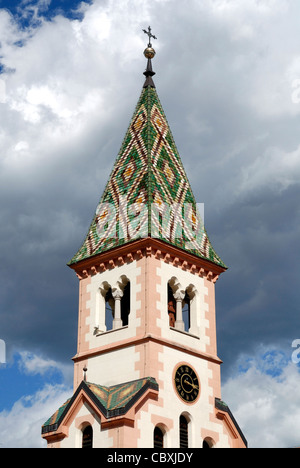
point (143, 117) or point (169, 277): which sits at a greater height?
point (143, 117)

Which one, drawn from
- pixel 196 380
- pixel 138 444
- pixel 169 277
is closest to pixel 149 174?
pixel 169 277

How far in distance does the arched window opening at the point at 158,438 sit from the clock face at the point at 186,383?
1898 millimetres

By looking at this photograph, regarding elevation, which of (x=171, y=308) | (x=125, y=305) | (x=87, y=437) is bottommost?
(x=87, y=437)

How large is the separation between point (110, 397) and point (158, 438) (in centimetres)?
245

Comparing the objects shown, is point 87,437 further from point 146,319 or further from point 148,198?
point 148,198

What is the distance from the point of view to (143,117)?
4741 centimetres

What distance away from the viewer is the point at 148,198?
4341 cm

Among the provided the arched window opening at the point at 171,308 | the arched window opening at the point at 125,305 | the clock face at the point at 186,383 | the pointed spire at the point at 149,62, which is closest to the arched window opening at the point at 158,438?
the clock face at the point at 186,383

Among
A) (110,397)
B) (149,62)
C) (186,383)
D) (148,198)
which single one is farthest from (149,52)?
(110,397)

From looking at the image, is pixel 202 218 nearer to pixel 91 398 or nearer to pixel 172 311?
pixel 172 311

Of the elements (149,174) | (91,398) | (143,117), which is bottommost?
(91,398)

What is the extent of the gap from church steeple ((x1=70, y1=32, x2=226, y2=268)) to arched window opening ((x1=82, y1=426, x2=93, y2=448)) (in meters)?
7.96
